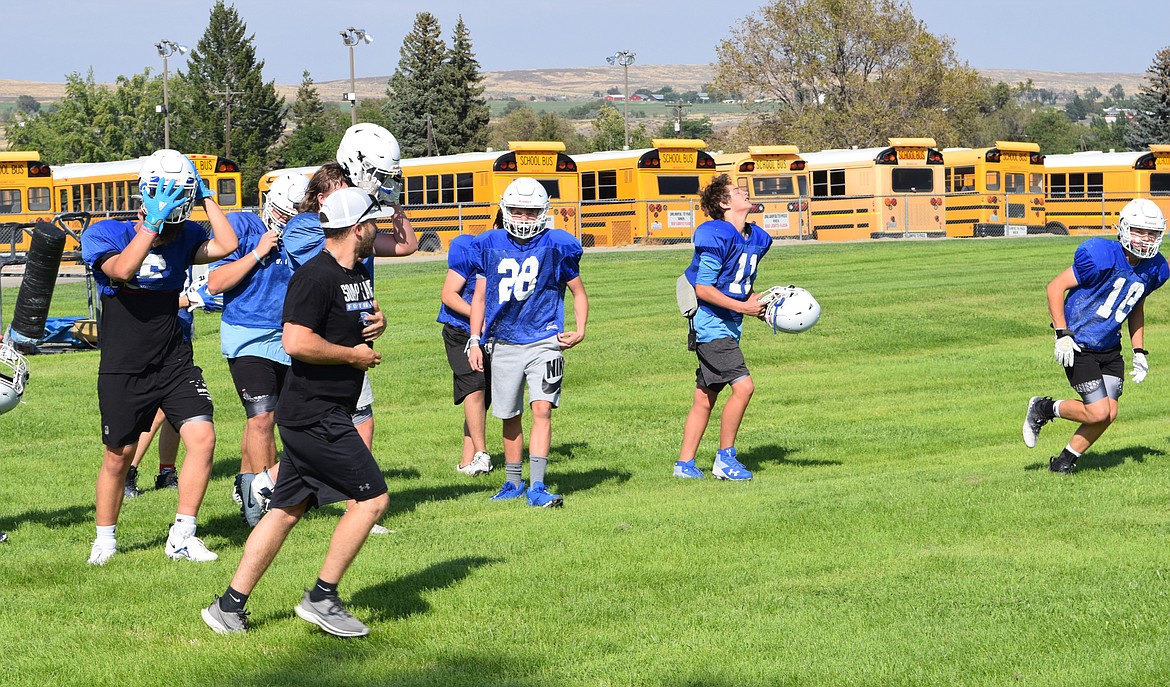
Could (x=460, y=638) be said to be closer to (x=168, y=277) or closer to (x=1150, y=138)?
(x=168, y=277)

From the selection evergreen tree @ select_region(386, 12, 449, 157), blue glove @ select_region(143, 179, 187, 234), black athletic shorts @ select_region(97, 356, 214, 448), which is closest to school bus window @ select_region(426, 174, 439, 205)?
black athletic shorts @ select_region(97, 356, 214, 448)

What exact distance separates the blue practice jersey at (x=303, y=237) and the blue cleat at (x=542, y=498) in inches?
81.1

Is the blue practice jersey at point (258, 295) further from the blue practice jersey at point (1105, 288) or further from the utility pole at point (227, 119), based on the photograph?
the utility pole at point (227, 119)

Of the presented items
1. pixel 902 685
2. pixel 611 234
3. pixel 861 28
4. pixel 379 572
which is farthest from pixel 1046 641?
pixel 861 28

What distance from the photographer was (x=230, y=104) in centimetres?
9400

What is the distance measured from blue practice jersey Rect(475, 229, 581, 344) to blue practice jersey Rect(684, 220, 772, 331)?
3.10ft

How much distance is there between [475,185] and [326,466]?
28.8 metres

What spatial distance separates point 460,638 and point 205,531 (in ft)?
9.09

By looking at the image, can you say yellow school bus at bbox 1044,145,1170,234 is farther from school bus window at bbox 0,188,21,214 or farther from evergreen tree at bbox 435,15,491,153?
evergreen tree at bbox 435,15,491,153

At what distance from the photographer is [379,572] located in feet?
21.4

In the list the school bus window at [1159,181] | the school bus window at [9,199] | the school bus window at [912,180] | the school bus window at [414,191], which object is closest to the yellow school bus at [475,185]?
the school bus window at [414,191]

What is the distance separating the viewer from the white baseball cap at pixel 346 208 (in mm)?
5410

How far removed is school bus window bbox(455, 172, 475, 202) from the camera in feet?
112

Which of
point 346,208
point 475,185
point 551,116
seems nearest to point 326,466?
point 346,208
